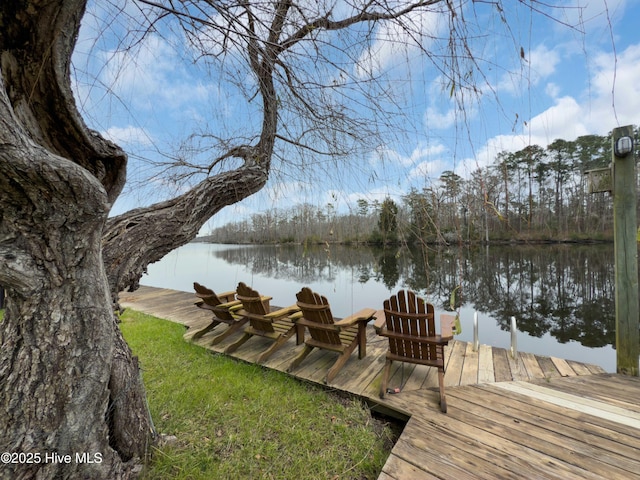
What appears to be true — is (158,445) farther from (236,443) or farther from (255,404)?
(255,404)

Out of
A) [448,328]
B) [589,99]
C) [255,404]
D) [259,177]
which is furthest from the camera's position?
[448,328]

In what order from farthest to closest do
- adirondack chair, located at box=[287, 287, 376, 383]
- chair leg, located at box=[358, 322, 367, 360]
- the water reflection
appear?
1. chair leg, located at box=[358, 322, 367, 360]
2. adirondack chair, located at box=[287, 287, 376, 383]
3. the water reflection

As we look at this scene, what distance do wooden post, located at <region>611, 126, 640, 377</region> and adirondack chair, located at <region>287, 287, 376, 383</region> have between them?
8.14ft

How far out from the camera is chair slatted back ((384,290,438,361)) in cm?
238

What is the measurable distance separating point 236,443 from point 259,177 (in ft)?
6.50

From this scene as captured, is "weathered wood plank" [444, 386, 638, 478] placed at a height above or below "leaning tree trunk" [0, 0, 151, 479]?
below

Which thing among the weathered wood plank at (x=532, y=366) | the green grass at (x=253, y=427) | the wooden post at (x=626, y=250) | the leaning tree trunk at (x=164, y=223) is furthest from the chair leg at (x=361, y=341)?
Result: the wooden post at (x=626, y=250)

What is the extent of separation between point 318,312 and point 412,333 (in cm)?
99

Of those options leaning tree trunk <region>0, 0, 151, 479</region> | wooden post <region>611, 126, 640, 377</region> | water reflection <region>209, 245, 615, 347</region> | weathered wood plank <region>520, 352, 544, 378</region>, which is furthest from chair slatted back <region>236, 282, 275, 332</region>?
wooden post <region>611, 126, 640, 377</region>

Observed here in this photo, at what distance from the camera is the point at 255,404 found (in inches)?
91.7

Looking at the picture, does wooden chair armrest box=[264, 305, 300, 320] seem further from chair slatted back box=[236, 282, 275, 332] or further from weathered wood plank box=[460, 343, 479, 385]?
weathered wood plank box=[460, 343, 479, 385]

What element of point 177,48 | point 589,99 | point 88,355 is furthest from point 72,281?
point 589,99

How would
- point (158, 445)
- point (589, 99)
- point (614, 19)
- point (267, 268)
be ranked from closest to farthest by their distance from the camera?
point (614, 19), point (589, 99), point (158, 445), point (267, 268)

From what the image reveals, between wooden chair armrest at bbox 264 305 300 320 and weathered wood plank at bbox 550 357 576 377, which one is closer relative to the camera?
weathered wood plank at bbox 550 357 576 377
